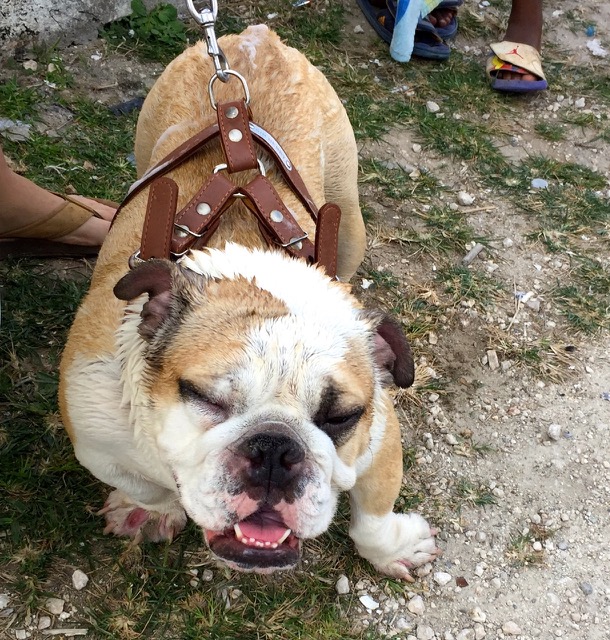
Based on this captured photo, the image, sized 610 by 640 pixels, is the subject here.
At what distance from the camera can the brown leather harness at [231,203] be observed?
2480 mm

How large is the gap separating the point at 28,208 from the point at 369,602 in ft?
9.50

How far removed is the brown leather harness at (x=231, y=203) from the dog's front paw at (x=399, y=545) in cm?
129

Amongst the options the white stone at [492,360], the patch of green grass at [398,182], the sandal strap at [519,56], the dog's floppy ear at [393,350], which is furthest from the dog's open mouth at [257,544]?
the sandal strap at [519,56]

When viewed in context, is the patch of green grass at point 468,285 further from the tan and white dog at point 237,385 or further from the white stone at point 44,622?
the white stone at point 44,622

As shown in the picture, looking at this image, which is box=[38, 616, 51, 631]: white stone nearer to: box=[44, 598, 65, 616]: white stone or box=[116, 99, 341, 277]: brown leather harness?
box=[44, 598, 65, 616]: white stone

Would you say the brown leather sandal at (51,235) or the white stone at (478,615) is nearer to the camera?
the white stone at (478,615)

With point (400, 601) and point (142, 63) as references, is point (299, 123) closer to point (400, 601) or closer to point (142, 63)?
point (400, 601)

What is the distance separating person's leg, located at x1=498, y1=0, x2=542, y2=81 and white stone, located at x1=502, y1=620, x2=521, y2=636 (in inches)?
201

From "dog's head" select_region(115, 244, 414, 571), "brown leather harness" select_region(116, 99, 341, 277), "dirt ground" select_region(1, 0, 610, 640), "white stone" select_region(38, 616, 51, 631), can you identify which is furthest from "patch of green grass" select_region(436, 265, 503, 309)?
"white stone" select_region(38, 616, 51, 631)

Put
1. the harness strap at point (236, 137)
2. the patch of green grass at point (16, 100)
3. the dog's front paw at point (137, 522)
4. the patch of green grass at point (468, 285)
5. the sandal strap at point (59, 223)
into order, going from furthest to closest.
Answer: the patch of green grass at point (16, 100) < the patch of green grass at point (468, 285) < the sandal strap at point (59, 223) < the dog's front paw at point (137, 522) < the harness strap at point (236, 137)

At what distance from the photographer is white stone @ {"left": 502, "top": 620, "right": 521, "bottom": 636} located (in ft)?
10.6

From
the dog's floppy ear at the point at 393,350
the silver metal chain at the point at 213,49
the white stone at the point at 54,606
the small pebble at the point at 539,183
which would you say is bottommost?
the white stone at the point at 54,606

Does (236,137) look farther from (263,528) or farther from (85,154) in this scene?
(85,154)

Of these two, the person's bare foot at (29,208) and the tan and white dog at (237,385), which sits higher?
the tan and white dog at (237,385)
